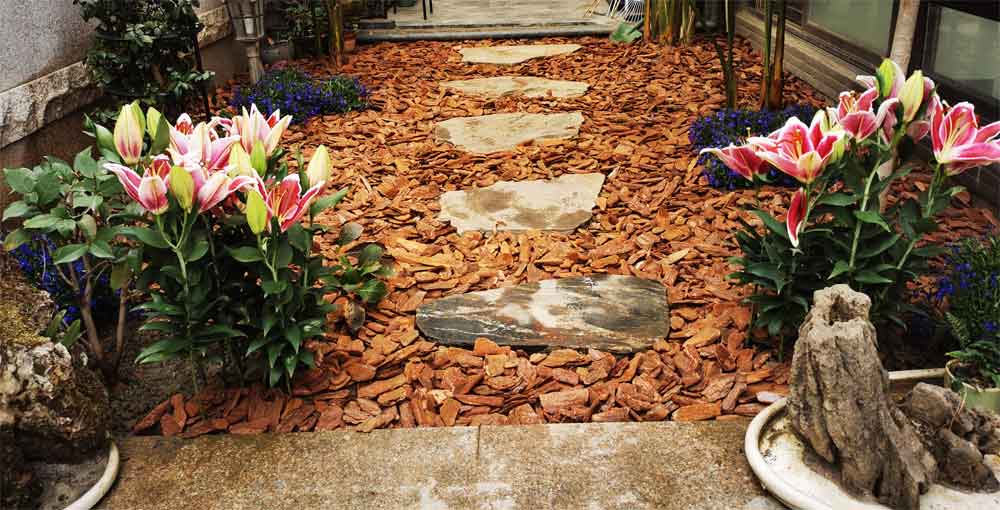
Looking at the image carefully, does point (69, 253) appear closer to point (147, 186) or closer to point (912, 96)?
point (147, 186)

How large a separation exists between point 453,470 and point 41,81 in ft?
9.45

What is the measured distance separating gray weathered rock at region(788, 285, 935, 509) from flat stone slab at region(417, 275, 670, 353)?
0.89m

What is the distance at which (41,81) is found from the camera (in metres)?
3.93

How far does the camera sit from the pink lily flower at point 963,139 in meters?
2.37

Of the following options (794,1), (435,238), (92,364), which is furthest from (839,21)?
(92,364)

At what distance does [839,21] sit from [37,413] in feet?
16.8

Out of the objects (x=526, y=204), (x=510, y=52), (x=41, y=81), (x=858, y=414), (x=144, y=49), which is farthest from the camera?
(x=510, y=52)

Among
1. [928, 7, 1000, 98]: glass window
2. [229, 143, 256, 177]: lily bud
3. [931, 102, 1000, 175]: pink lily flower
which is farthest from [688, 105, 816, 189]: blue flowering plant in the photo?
[229, 143, 256, 177]: lily bud

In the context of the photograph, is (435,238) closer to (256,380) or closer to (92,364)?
(256,380)

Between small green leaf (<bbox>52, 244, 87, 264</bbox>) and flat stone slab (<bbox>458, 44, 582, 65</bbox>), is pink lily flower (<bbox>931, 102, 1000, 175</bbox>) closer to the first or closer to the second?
small green leaf (<bbox>52, 244, 87, 264</bbox>)

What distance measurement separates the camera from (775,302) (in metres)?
2.73

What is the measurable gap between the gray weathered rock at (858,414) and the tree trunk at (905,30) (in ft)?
4.65

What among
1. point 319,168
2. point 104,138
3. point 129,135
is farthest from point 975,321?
point 104,138

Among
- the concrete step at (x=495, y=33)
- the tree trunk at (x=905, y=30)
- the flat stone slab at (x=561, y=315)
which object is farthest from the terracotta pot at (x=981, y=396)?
the concrete step at (x=495, y=33)
